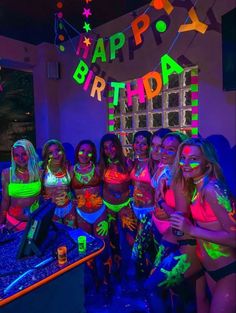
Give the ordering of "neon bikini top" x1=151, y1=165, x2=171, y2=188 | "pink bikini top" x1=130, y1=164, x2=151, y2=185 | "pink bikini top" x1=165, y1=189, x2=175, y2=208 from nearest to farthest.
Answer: "pink bikini top" x1=165, y1=189, x2=175, y2=208
"neon bikini top" x1=151, y1=165, x2=171, y2=188
"pink bikini top" x1=130, y1=164, x2=151, y2=185

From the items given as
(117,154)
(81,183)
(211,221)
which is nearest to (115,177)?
(117,154)

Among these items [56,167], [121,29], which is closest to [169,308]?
[56,167]

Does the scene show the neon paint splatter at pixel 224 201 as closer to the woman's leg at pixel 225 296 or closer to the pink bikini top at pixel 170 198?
the woman's leg at pixel 225 296

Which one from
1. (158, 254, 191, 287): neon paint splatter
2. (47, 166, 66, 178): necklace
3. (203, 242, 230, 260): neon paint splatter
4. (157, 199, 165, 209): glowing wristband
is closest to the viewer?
(203, 242, 230, 260): neon paint splatter

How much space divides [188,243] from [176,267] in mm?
199

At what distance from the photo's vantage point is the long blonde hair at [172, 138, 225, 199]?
184 cm

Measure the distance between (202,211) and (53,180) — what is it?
6.26 ft

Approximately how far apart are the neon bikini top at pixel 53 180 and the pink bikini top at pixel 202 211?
1.75 m

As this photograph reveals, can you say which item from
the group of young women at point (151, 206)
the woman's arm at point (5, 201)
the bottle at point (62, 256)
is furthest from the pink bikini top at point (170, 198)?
the woman's arm at point (5, 201)

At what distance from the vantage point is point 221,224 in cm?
169

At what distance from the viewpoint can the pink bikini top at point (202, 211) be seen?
1.74 m

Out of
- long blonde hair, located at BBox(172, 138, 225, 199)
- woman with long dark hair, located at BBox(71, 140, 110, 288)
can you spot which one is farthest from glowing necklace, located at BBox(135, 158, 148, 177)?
long blonde hair, located at BBox(172, 138, 225, 199)

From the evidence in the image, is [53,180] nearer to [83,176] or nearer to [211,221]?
[83,176]

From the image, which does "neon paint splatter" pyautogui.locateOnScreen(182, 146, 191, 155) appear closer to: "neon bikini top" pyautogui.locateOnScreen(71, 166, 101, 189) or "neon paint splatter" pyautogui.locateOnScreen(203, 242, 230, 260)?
"neon paint splatter" pyautogui.locateOnScreen(203, 242, 230, 260)
